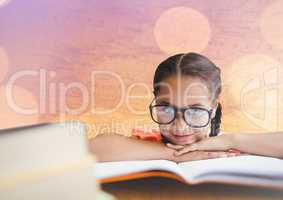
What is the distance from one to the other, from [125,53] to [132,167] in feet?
0.88

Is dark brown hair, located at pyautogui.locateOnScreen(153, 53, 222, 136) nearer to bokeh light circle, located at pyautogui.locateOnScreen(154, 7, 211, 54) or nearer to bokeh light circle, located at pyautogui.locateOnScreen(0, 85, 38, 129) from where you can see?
bokeh light circle, located at pyautogui.locateOnScreen(154, 7, 211, 54)

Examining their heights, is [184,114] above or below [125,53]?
below

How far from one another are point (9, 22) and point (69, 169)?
520mm

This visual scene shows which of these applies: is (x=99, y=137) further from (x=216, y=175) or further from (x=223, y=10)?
(x=223, y=10)

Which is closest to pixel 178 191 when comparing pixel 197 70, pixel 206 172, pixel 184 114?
pixel 206 172

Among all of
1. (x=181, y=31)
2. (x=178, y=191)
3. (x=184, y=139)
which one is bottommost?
(x=178, y=191)

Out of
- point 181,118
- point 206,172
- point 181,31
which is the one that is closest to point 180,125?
point 181,118

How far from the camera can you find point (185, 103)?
3.05ft

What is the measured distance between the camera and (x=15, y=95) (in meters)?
0.92

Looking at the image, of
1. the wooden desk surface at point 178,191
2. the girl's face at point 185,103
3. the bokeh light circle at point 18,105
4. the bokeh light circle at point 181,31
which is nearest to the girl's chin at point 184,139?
the girl's face at point 185,103

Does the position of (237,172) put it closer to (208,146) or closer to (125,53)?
(208,146)

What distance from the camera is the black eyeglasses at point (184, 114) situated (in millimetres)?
931

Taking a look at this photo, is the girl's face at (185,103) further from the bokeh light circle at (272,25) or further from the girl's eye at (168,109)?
the bokeh light circle at (272,25)

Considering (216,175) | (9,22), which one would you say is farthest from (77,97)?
(216,175)
